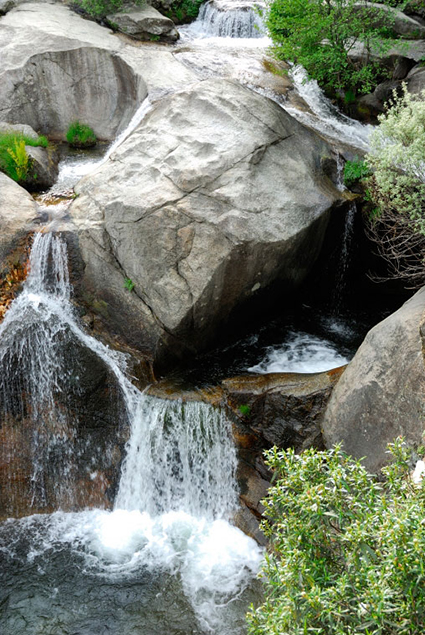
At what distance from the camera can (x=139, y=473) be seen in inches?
316

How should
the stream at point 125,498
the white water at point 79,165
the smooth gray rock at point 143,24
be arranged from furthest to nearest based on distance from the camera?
the smooth gray rock at point 143,24 → the white water at point 79,165 → the stream at point 125,498

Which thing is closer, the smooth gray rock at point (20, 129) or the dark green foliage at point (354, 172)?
the dark green foliage at point (354, 172)

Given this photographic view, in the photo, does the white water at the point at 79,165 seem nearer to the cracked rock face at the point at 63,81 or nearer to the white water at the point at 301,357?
the cracked rock face at the point at 63,81

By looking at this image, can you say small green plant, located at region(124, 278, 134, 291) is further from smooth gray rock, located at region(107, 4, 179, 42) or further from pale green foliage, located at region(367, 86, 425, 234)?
smooth gray rock, located at region(107, 4, 179, 42)

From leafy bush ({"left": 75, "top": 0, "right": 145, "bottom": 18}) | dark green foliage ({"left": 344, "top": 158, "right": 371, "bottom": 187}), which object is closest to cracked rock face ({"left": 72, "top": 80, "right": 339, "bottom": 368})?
dark green foliage ({"left": 344, "top": 158, "right": 371, "bottom": 187})

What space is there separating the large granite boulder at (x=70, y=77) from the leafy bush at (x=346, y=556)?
1055 centimetres

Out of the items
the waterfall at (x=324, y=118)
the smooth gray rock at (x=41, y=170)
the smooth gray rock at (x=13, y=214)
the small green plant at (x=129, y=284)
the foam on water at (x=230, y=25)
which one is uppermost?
the foam on water at (x=230, y=25)

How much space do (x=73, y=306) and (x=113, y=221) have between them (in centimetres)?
153

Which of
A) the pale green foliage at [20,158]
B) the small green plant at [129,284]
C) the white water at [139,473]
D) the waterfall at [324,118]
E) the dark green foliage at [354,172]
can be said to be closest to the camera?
the white water at [139,473]

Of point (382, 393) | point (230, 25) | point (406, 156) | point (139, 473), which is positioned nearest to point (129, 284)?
point (139, 473)

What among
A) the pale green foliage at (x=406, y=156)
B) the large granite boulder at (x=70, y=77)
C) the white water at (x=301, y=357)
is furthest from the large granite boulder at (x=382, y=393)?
the large granite boulder at (x=70, y=77)

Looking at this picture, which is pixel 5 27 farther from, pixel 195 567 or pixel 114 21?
pixel 195 567

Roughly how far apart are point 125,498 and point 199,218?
434 cm

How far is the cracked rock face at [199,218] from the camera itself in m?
8.16
